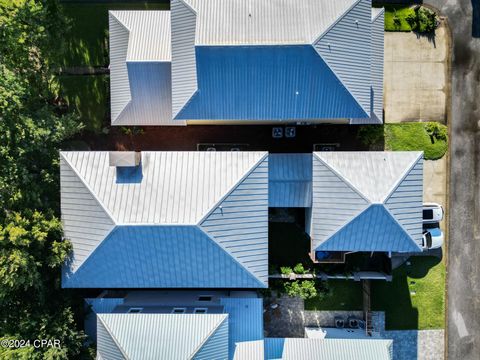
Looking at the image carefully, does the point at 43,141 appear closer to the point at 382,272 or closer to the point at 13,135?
the point at 13,135

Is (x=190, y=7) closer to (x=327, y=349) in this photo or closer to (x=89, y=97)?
(x=89, y=97)

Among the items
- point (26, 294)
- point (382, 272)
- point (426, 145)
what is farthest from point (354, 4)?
point (26, 294)

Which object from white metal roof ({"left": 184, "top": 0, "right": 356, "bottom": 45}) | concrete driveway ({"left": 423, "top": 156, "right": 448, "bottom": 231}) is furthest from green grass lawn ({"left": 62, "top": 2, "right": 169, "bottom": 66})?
concrete driveway ({"left": 423, "top": 156, "right": 448, "bottom": 231})

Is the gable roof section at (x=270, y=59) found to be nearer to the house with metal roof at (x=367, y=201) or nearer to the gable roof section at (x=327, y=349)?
the house with metal roof at (x=367, y=201)

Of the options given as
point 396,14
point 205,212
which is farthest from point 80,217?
point 396,14

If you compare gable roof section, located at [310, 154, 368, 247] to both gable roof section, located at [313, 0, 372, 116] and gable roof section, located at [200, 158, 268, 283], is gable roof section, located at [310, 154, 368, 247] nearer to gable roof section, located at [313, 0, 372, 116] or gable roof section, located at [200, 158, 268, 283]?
gable roof section, located at [200, 158, 268, 283]

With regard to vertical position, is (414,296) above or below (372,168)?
below
